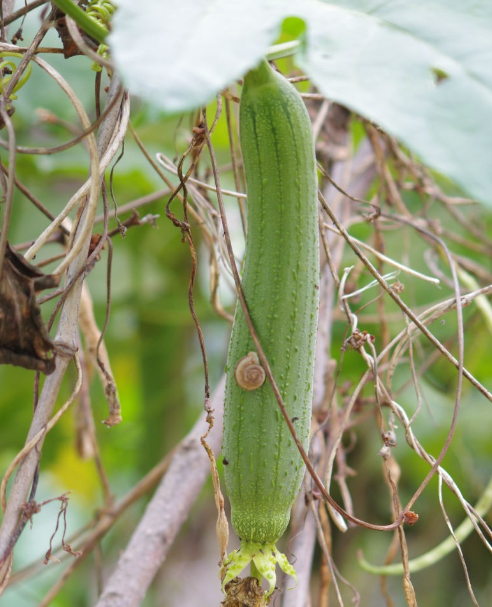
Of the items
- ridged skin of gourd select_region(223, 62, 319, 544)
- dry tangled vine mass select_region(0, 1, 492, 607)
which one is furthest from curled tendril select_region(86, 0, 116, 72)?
ridged skin of gourd select_region(223, 62, 319, 544)

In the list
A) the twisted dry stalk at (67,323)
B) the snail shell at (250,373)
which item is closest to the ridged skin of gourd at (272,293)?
the snail shell at (250,373)

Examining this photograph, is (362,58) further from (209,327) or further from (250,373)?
(209,327)

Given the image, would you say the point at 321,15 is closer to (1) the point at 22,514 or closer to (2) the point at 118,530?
(1) the point at 22,514

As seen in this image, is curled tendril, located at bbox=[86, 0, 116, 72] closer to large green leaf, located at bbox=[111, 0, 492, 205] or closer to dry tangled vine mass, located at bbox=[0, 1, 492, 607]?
dry tangled vine mass, located at bbox=[0, 1, 492, 607]

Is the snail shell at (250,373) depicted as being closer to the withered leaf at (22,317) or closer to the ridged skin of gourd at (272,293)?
the ridged skin of gourd at (272,293)

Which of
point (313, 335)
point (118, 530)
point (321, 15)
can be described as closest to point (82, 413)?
point (313, 335)

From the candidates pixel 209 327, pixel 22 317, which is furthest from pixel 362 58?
pixel 209 327
